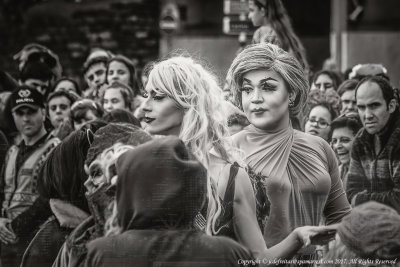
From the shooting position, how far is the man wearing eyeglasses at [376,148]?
5.48 meters

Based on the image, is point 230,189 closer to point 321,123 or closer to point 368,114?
point 368,114

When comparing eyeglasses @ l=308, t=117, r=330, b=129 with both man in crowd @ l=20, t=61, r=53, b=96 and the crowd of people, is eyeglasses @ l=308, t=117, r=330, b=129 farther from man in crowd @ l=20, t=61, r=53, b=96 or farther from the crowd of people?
man in crowd @ l=20, t=61, r=53, b=96

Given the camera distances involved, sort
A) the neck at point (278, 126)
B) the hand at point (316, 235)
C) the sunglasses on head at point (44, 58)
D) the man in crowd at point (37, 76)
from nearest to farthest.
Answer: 1. the hand at point (316, 235)
2. the neck at point (278, 126)
3. the man in crowd at point (37, 76)
4. the sunglasses on head at point (44, 58)

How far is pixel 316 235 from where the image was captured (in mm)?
3980

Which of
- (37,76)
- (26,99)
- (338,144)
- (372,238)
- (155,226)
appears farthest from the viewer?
(37,76)

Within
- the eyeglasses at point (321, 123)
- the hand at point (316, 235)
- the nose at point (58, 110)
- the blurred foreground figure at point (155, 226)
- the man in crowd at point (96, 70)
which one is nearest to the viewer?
the blurred foreground figure at point (155, 226)

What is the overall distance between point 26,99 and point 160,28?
22.9ft

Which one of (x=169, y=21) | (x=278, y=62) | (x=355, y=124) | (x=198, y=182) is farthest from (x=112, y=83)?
(x=169, y=21)

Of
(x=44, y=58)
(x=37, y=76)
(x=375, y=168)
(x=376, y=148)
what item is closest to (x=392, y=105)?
(x=376, y=148)

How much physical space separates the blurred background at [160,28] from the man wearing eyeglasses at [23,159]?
5.99 m

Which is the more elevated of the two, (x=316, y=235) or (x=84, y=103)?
(x=84, y=103)

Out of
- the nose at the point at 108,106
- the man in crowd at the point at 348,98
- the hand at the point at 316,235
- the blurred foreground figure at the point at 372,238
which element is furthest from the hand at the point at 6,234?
the blurred foreground figure at the point at 372,238

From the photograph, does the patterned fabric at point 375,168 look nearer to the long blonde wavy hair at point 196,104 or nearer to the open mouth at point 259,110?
the open mouth at point 259,110

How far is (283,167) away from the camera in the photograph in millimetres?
4535
